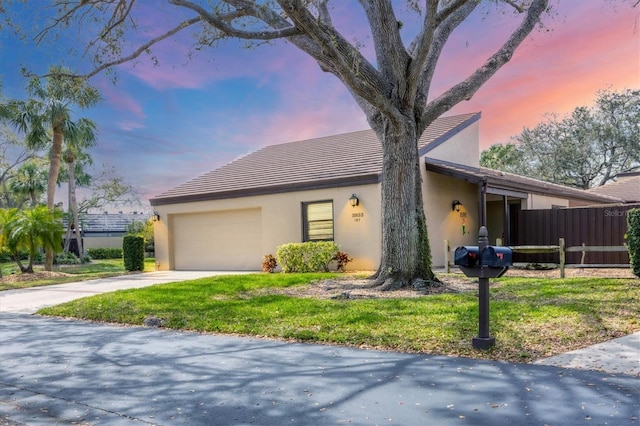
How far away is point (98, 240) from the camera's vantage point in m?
37.0

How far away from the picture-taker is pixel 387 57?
1055 centimetres

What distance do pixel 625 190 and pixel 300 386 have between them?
26099 millimetres

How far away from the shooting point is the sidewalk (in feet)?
11.9

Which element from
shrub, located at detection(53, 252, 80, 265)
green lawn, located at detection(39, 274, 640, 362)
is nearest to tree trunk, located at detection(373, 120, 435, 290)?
green lawn, located at detection(39, 274, 640, 362)

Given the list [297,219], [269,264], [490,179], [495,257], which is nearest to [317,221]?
[297,219]

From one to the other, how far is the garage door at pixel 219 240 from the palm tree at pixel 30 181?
67.7 ft

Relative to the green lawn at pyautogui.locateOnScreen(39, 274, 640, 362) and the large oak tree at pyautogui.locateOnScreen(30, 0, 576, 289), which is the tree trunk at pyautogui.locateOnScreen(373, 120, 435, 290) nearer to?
the large oak tree at pyautogui.locateOnScreen(30, 0, 576, 289)

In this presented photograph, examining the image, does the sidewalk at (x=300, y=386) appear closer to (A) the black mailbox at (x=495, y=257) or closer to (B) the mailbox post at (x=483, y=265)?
(B) the mailbox post at (x=483, y=265)

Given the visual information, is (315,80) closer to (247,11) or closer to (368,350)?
(247,11)

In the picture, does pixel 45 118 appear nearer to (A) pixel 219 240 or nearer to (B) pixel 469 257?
(A) pixel 219 240

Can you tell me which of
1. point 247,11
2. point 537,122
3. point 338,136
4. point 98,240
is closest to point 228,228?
Answer: point 338,136

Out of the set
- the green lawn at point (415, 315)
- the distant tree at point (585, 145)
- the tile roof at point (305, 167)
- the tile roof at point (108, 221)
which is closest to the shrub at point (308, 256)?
the tile roof at point (305, 167)

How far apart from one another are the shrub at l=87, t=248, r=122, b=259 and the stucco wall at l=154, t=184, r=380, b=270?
15080mm

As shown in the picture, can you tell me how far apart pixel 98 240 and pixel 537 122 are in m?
31.9
